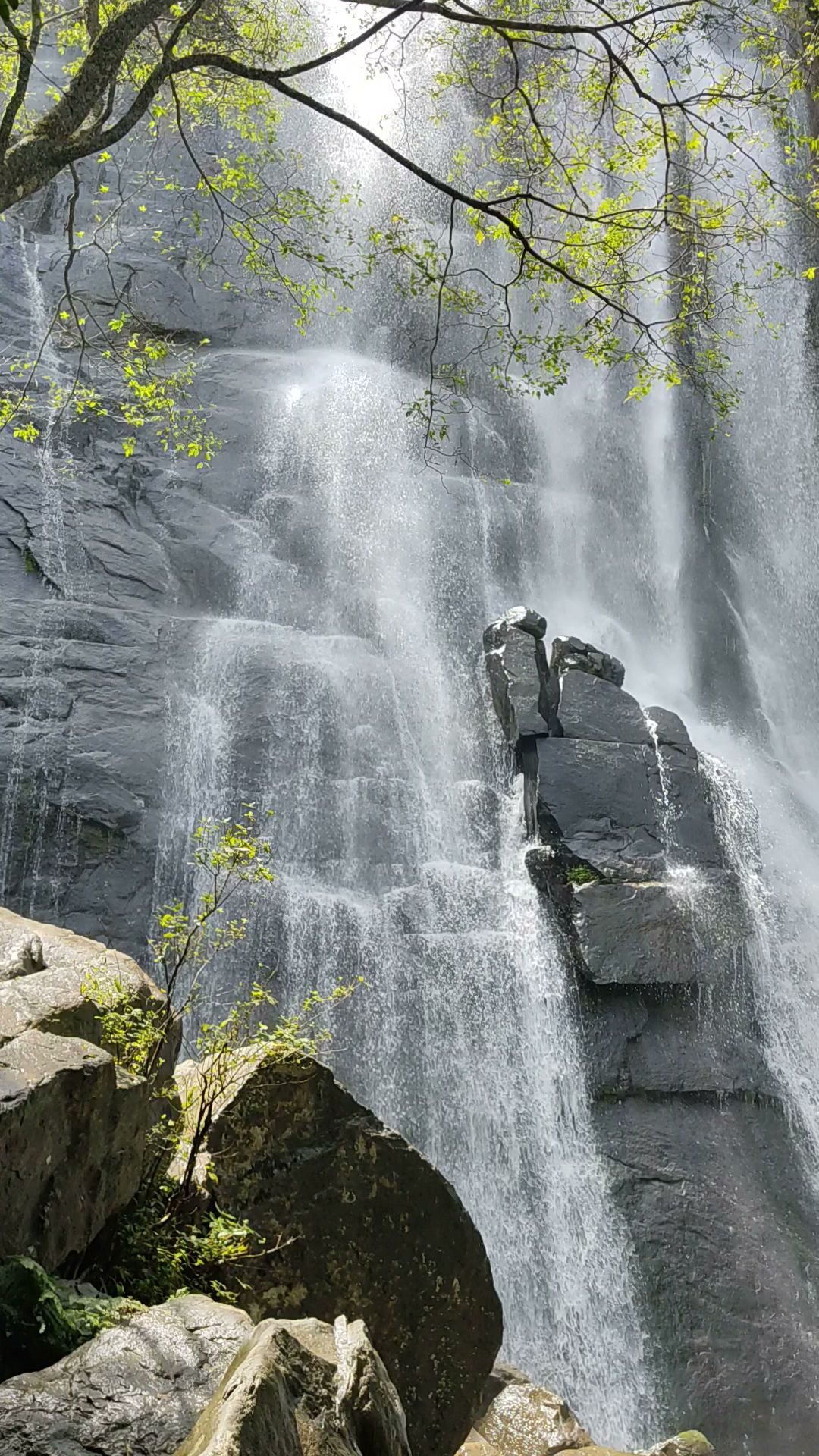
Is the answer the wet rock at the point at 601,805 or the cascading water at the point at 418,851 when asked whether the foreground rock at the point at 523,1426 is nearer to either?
the cascading water at the point at 418,851

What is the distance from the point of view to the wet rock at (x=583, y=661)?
14.4 m

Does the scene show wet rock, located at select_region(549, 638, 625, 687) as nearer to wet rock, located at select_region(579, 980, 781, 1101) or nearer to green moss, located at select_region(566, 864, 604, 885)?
green moss, located at select_region(566, 864, 604, 885)

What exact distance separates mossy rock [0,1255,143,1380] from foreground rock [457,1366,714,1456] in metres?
3.68

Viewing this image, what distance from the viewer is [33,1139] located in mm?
3682

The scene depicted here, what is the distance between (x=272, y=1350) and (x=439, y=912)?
910 cm

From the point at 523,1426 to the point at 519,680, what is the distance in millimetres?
9067

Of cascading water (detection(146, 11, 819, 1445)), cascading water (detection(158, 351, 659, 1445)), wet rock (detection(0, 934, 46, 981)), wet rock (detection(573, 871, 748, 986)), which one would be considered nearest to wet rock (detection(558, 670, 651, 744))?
cascading water (detection(158, 351, 659, 1445))

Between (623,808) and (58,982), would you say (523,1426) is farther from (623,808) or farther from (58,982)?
(623,808)

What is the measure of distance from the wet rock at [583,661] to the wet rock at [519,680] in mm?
172

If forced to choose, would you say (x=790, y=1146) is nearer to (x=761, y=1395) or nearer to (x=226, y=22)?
(x=761, y=1395)

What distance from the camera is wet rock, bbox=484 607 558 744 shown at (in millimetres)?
13633

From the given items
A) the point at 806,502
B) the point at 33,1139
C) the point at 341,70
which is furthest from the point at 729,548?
the point at 33,1139

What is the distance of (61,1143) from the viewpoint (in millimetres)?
3877

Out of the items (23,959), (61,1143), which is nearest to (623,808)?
(23,959)
